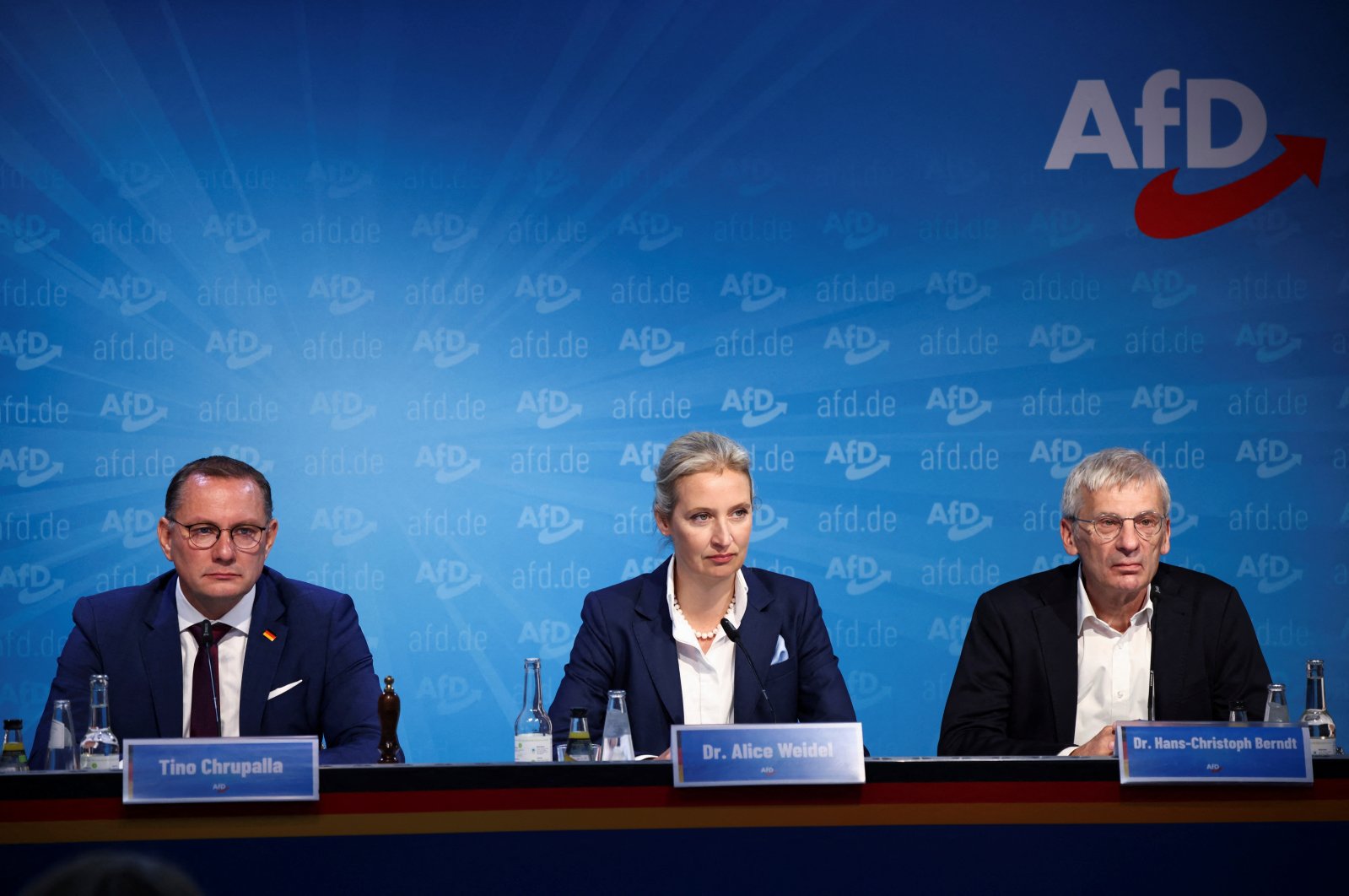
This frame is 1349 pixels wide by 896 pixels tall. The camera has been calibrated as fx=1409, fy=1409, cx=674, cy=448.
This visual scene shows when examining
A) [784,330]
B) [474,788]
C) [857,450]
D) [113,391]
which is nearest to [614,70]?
→ [784,330]

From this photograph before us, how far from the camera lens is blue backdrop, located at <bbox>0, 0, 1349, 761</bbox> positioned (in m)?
4.52

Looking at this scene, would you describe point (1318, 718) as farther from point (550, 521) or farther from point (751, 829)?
point (550, 521)

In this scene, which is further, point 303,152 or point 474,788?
point 303,152

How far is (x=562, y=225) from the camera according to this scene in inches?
179

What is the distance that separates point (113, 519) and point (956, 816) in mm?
3242

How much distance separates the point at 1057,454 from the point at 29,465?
10.7 ft

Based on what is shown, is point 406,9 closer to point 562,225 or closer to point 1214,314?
point 562,225

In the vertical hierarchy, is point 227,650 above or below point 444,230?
below

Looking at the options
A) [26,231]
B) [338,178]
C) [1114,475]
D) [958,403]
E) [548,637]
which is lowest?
[548,637]

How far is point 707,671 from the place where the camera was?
10.2 ft

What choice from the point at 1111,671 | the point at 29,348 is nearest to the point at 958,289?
the point at 1111,671

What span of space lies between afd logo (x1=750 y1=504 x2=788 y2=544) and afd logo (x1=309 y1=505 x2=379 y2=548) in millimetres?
1228

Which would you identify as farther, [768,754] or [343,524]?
[343,524]

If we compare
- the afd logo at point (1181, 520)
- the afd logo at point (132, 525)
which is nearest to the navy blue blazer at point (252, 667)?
the afd logo at point (132, 525)
